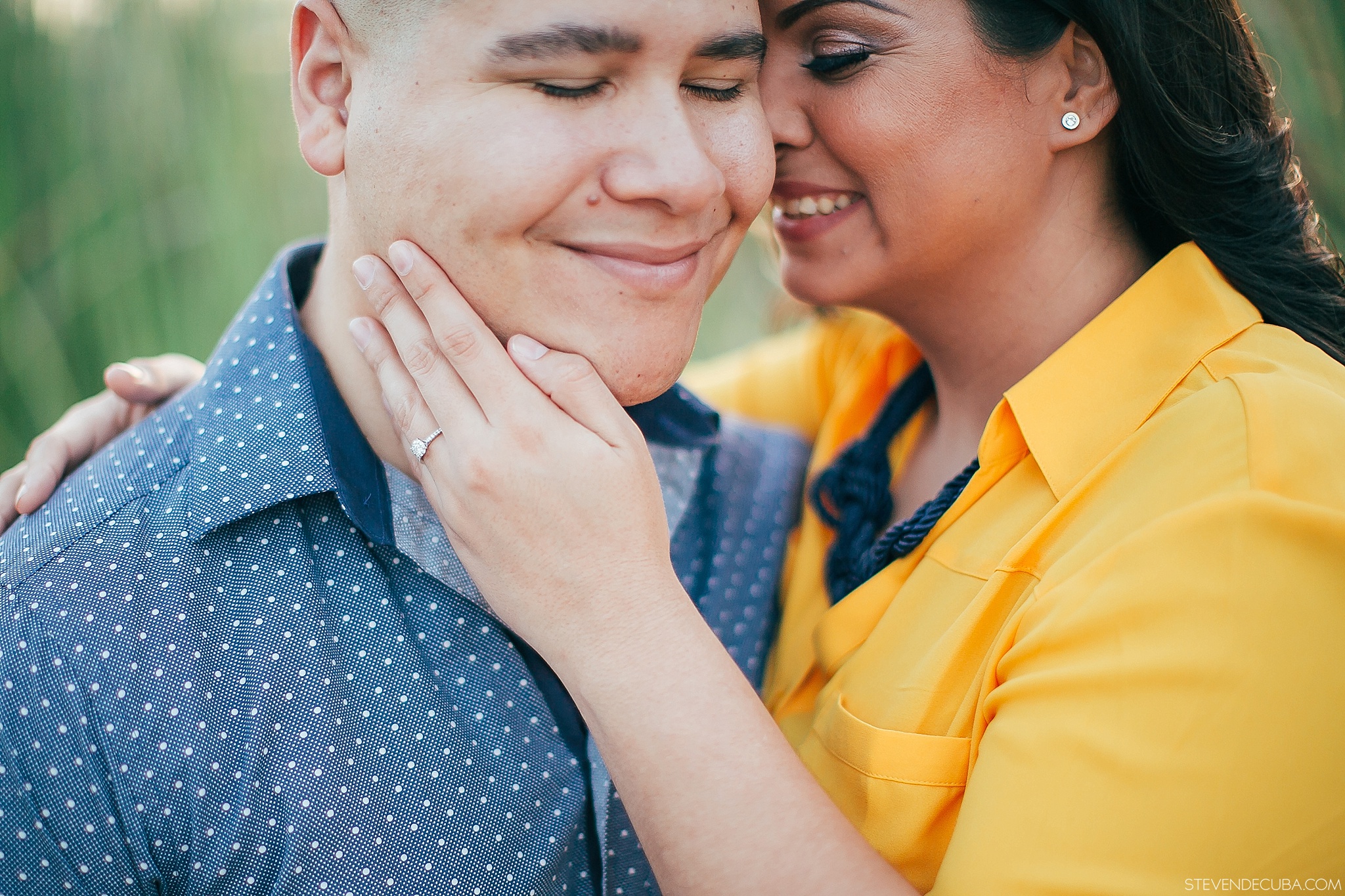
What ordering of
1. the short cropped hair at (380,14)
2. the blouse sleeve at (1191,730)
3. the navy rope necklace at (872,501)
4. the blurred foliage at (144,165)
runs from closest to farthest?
the blouse sleeve at (1191,730) → the short cropped hair at (380,14) → the navy rope necklace at (872,501) → the blurred foliage at (144,165)

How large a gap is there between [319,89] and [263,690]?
3.01 feet

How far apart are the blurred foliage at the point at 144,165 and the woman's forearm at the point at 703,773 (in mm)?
1941

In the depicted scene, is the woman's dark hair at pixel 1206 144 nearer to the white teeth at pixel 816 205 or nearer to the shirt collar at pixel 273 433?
the white teeth at pixel 816 205

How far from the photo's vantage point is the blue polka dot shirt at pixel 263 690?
1.31 meters

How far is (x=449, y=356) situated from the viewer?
1447 mm

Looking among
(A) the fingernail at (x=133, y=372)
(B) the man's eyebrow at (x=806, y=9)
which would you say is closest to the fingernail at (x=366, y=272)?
(A) the fingernail at (x=133, y=372)

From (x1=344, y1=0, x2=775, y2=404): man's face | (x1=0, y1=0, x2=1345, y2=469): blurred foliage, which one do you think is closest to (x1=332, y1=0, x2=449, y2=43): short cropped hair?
(x1=344, y1=0, x2=775, y2=404): man's face

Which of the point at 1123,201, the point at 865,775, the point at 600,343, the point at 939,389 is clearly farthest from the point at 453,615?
the point at 1123,201

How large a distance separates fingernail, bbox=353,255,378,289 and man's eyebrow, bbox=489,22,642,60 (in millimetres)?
373

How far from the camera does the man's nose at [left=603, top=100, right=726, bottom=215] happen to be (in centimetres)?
137

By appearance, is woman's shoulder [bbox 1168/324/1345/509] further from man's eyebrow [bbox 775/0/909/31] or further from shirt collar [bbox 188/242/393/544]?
shirt collar [bbox 188/242/393/544]

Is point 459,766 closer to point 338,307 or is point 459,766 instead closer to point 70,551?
point 70,551

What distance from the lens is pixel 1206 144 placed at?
1638mm

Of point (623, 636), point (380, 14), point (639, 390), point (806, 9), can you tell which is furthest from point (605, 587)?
point (806, 9)
